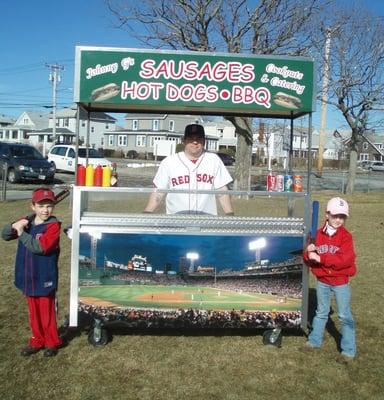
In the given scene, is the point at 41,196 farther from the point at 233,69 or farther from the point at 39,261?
the point at 233,69

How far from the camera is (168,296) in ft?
14.3

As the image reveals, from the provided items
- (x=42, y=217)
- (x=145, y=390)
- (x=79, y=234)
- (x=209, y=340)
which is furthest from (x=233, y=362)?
(x=42, y=217)

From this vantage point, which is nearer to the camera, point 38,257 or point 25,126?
point 38,257

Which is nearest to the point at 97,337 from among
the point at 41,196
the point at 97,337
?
the point at 97,337

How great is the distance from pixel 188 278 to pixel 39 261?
119 cm

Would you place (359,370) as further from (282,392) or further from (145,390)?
(145,390)

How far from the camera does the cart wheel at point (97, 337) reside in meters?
4.36

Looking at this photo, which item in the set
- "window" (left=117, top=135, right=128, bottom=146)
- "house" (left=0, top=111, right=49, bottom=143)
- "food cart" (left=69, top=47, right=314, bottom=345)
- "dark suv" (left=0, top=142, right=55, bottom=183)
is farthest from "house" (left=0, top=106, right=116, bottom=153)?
"food cart" (left=69, top=47, right=314, bottom=345)

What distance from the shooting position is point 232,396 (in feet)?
11.7

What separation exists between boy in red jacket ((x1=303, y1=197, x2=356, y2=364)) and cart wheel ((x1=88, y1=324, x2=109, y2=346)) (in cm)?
177

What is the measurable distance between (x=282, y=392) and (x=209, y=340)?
1.07 metres

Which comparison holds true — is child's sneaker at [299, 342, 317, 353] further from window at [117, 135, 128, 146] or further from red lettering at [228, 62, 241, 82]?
window at [117, 135, 128, 146]

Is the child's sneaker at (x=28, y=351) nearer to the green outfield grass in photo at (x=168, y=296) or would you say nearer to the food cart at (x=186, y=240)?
the food cart at (x=186, y=240)

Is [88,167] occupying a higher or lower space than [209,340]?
higher
